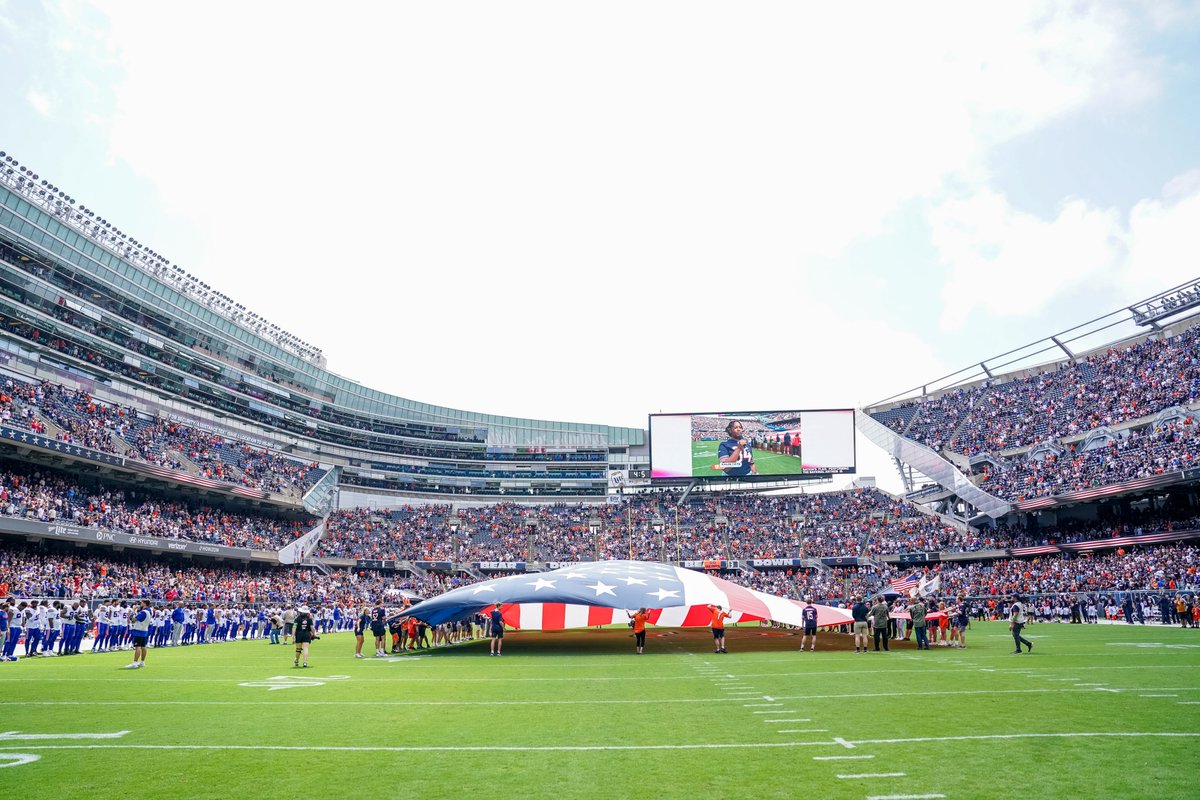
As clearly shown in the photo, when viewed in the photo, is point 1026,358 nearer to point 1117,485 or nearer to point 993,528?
point 993,528

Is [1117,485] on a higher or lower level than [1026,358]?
lower

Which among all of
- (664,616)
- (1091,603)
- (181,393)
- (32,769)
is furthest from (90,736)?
(181,393)

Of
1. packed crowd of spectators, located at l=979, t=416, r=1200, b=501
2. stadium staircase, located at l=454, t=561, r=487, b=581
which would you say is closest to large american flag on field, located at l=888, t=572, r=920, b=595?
packed crowd of spectators, located at l=979, t=416, r=1200, b=501

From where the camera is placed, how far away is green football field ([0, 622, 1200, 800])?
7.43m

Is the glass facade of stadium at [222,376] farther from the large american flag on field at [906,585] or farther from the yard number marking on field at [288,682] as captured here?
the large american flag on field at [906,585]

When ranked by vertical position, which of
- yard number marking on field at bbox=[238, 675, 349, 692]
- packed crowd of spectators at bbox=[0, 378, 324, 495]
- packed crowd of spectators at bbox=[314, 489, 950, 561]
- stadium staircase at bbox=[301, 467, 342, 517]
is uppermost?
packed crowd of spectators at bbox=[0, 378, 324, 495]

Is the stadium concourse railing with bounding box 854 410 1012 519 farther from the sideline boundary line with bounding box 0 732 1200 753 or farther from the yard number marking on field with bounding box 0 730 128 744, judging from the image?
the yard number marking on field with bounding box 0 730 128 744

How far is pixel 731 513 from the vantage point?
75.2 m

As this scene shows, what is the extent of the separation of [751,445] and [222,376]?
1764 inches

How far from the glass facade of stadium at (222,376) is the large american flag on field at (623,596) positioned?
132 ft

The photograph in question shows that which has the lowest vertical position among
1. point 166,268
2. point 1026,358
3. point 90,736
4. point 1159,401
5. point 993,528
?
point 90,736

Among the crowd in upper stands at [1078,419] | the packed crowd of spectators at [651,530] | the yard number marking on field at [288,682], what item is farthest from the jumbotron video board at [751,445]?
the yard number marking on field at [288,682]

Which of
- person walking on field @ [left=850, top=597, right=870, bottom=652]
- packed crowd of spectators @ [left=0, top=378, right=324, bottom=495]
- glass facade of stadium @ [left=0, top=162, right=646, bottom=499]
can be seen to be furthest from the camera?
glass facade of stadium @ [left=0, top=162, right=646, bottom=499]

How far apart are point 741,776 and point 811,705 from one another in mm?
5076
